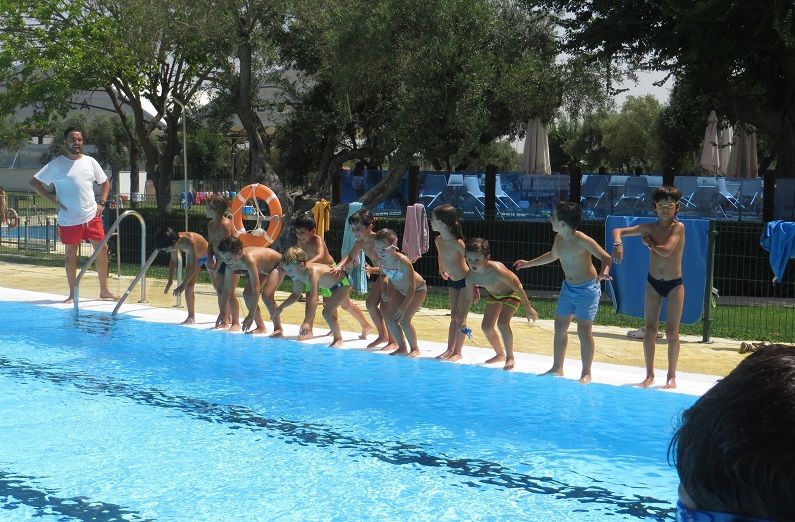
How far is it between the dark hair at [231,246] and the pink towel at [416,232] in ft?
9.75

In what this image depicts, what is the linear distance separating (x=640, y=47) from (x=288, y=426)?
14353 millimetres

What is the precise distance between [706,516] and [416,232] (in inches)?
456

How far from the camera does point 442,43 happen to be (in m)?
18.1

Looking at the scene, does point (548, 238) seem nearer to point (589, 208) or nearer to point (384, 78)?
point (589, 208)

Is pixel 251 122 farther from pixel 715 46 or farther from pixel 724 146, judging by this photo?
pixel 724 146

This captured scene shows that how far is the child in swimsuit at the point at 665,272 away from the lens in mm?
7508

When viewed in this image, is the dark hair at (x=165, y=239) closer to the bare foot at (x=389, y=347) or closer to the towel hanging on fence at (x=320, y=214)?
the towel hanging on fence at (x=320, y=214)

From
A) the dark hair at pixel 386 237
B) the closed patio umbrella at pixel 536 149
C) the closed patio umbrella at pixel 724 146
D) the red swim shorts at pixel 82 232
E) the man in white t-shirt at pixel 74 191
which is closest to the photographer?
the dark hair at pixel 386 237

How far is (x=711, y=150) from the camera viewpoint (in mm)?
22047

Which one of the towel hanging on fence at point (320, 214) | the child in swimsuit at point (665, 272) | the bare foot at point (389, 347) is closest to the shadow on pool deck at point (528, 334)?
the child in swimsuit at point (665, 272)

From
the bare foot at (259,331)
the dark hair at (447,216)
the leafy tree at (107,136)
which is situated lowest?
the bare foot at (259,331)

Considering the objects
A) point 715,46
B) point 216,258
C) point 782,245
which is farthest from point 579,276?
point 715,46

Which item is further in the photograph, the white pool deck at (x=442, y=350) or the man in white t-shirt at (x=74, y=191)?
the man in white t-shirt at (x=74, y=191)

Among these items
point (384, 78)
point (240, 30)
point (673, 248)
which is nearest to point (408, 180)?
point (384, 78)
